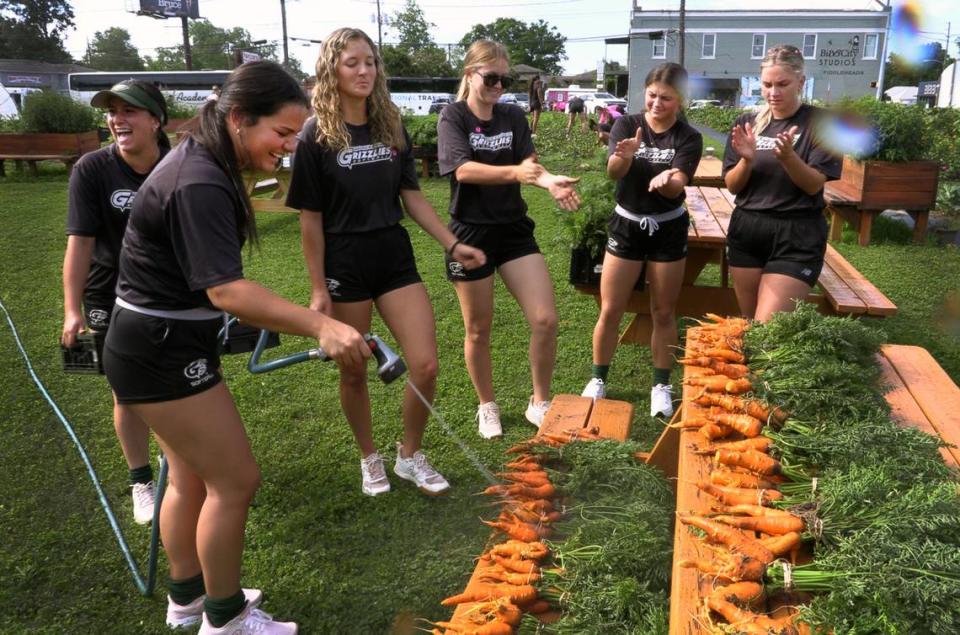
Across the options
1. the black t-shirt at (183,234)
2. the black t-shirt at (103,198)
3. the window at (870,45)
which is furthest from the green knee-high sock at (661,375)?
the window at (870,45)

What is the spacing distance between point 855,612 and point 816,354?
1365 millimetres

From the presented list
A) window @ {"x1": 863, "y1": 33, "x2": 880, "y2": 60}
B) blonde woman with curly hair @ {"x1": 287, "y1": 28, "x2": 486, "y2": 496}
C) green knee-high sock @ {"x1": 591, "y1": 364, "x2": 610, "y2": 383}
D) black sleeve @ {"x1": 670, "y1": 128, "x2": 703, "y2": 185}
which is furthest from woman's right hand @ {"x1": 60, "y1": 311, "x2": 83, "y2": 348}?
window @ {"x1": 863, "y1": 33, "x2": 880, "y2": 60}

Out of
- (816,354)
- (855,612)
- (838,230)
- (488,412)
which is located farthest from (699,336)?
(838,230)

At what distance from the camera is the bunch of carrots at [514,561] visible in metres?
2.29

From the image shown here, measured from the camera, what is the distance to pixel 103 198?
3.04 m

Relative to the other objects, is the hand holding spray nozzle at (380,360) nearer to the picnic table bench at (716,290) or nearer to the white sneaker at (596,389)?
the white sneaker at (596,389)

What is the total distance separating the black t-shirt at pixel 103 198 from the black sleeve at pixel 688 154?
2795mm

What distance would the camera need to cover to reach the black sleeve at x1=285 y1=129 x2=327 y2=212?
2988 millimetres

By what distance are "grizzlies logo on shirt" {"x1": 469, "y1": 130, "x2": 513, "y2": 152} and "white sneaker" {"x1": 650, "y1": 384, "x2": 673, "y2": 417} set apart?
183 centimetres

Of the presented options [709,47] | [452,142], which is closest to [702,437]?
[452,142]

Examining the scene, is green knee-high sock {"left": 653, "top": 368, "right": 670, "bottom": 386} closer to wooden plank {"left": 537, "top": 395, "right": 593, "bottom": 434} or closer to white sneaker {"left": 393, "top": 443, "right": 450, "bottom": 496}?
wooden plank {"left": 537, "top": 395, "right": 593, "bottom": 434}

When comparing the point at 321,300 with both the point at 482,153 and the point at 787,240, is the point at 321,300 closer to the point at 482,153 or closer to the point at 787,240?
the point at 482,153

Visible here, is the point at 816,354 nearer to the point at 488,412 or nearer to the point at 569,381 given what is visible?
the point at 488,412

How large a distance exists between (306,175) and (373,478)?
1.55m
